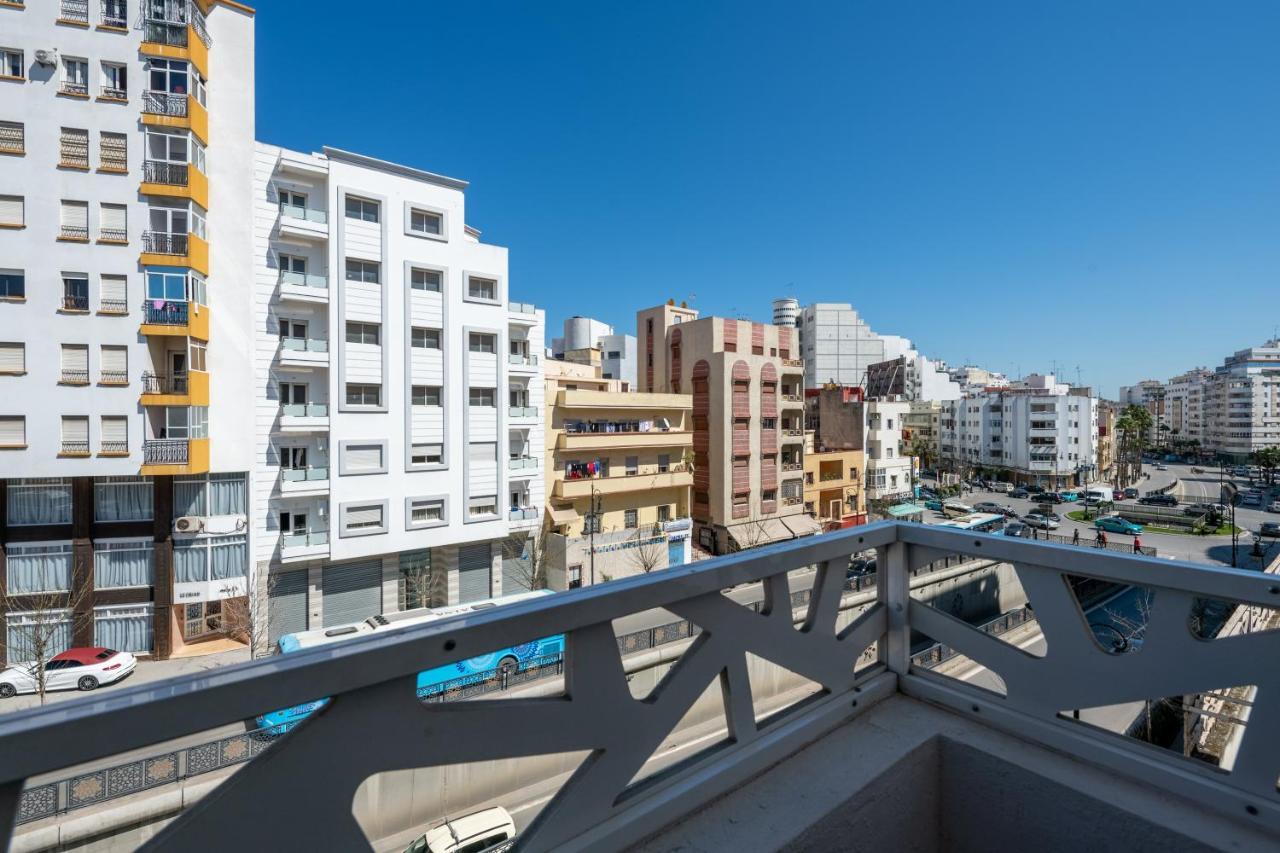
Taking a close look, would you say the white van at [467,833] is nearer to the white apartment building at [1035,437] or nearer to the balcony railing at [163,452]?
the balcony railing at [163,452]

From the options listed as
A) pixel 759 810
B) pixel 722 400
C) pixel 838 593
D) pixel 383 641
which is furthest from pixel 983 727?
pixel 722 400

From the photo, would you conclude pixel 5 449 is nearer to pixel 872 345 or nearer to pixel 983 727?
pixel 983 727

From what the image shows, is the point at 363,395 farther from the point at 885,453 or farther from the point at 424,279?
the point at 885,453

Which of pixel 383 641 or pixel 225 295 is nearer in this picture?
pixel 383 641

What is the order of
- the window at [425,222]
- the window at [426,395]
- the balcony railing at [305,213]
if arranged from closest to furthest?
the balcony railing at [305,213] < the window at [426,395] < the window at [425,222]

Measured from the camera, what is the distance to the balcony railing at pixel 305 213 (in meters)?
13.0

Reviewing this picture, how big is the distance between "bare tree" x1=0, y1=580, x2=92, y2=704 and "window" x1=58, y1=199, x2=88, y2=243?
6.42m

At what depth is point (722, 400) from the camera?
21.3 m

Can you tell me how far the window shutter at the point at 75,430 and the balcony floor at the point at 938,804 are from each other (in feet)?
46.9

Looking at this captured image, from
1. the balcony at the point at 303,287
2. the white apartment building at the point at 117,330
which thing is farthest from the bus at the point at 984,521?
the white apartment building at the point at 117,330

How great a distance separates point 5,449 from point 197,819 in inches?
575

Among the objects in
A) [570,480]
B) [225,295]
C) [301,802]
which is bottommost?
[570,480]

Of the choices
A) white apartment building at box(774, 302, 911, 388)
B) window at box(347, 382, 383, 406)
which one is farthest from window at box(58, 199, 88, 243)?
white apartment building at box(774, 302, 911, 388)

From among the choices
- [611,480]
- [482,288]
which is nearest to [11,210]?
[482,288]
